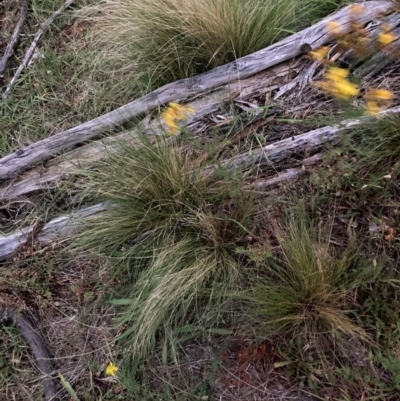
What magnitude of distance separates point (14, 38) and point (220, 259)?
2042mm

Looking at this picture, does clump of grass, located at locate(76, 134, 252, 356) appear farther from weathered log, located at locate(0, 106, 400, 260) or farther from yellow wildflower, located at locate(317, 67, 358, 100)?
yellow wildflower, located at locate(317, 67, 358, 100)

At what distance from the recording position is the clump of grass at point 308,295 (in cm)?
192

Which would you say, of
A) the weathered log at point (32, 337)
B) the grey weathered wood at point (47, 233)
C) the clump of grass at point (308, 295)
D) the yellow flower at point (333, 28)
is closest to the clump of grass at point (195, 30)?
the yellow flower at point (333, 28)

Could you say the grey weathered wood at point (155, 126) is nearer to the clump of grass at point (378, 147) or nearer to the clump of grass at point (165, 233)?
the clump of grass at point (165, 233)

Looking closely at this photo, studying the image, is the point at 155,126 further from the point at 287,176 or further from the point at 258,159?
the point at 287,176

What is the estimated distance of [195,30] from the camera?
2484 mm

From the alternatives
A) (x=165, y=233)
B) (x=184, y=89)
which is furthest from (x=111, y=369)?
(x=184, y=89)

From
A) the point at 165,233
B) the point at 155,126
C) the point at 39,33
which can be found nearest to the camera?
the point at 165,233

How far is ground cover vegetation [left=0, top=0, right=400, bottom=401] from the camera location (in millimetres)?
1943

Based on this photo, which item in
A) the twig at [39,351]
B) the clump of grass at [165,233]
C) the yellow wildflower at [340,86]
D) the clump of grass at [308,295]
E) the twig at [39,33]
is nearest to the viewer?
the yellow wildflower at [340,86]

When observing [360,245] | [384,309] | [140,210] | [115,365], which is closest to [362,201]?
[360,245]

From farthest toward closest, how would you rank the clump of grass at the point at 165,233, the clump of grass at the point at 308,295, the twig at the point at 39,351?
the twig at the point at 39,351 → the clump of grass at the point at 165,233 → the clump of grass at the point at 308,295

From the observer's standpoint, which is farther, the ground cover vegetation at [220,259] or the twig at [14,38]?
the twig at [14,38]

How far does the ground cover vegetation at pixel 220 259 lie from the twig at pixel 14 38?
0.96 metres
